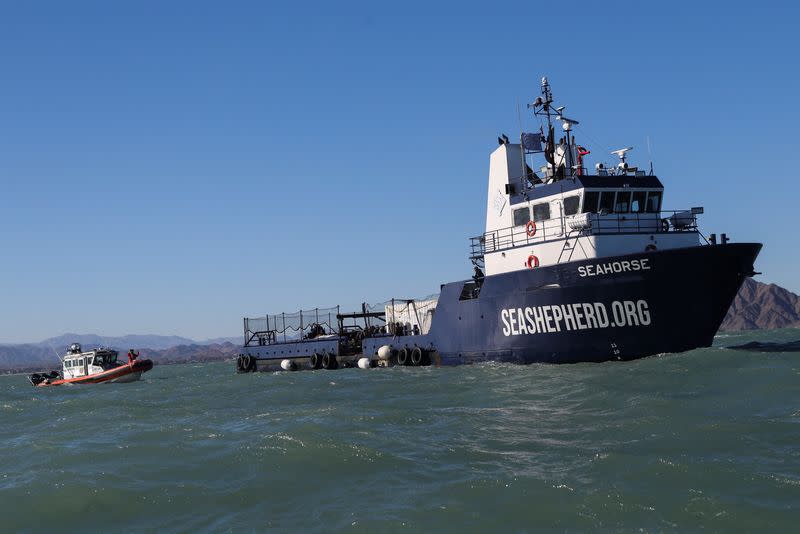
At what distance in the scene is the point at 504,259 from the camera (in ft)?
92.0

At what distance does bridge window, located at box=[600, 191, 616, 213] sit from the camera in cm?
2592

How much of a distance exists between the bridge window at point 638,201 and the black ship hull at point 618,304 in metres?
3.72

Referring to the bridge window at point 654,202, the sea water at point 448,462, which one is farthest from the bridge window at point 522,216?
the sea water at point 448,462

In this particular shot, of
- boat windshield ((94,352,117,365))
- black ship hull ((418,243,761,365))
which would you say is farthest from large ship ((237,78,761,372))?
boat windshield ((94,352,117,365))

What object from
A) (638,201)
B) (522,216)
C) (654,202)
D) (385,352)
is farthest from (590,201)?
(385,352)

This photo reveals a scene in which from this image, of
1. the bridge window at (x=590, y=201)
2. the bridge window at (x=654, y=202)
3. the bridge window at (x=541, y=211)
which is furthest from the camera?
the bridge window at (x=541, y=211)

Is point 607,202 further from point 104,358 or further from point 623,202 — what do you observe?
point 104,358

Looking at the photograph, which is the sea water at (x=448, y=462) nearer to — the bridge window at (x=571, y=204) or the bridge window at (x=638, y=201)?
the bridge window at (x=571, y=204)

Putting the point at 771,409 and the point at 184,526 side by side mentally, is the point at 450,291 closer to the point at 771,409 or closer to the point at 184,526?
the point at 771,409

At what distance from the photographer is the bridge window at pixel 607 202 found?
25.9 metres

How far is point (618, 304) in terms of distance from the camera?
23797 millimetres

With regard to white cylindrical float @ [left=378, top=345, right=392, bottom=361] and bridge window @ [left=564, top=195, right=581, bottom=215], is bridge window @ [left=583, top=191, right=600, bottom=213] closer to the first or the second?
bridge window @ [left=564, top=195, right=581, bottom=215]

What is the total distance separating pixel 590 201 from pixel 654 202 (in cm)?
257

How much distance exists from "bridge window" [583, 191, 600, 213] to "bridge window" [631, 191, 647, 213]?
1.45 meters
